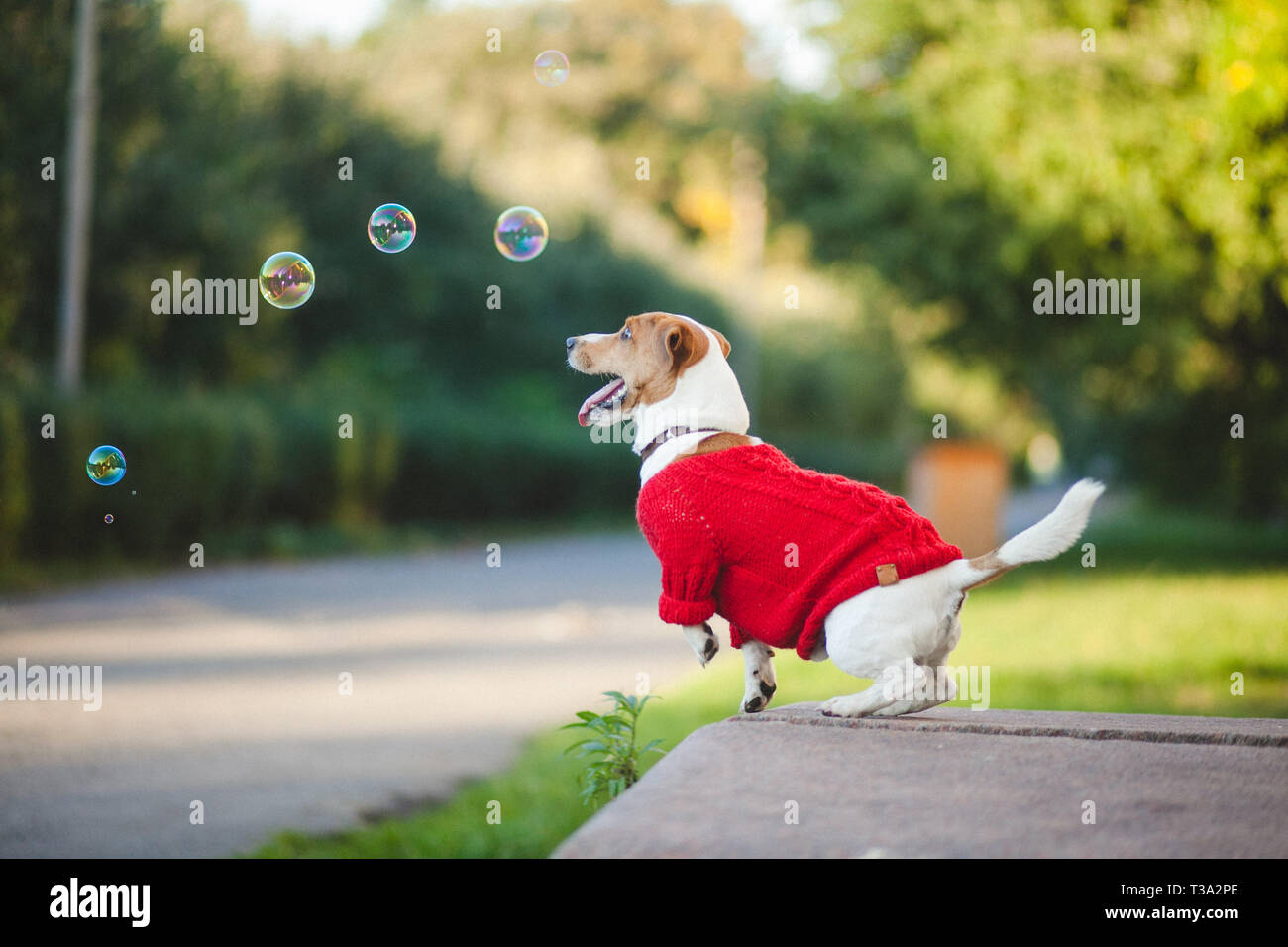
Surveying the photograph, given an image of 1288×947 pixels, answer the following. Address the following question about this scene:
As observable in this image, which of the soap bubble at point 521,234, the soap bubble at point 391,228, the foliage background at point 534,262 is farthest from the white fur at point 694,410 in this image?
the foliage background at point 534,262

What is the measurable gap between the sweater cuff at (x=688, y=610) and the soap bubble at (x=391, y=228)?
281 centimetres

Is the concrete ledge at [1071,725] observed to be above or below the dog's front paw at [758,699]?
below

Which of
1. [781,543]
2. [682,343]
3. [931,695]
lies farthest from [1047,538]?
[682,343]

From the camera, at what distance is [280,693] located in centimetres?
839

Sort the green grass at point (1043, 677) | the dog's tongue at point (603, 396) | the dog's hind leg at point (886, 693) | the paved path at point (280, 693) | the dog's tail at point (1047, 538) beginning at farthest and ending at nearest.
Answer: the paved path at point (280, 693) → the green grass at point (1043, 677) → the dog's tongue at point (603, 396) → the dog's hind leg at point (886, 693) → the dog's tail at point (1047, 538)

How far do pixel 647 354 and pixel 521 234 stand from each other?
269cm

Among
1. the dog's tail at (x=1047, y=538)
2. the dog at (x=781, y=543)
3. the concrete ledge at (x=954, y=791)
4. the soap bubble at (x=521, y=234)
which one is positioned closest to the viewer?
the concrete ledge at (x=954, y=791)

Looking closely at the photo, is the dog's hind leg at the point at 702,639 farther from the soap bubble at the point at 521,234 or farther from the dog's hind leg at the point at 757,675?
the soap bubble at the point at 521,234

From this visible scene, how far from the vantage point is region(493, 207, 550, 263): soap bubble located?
633cm

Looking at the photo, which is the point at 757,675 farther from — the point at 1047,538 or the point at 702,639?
the point at 1047,538

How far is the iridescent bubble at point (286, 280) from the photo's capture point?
616cm

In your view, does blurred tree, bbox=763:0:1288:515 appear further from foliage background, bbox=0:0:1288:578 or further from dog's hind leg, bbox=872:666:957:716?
dog's hind leg, bbox=872:666:957:716
